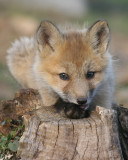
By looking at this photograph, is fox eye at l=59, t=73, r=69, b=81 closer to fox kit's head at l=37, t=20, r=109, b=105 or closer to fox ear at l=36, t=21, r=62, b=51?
fox kit's head at l=37, t=20, r=109, b=105

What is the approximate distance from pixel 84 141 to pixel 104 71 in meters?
1.87

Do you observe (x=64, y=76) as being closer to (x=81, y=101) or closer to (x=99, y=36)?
(x=81, y=101)

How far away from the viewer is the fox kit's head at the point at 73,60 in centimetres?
550

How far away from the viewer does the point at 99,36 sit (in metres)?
6.28

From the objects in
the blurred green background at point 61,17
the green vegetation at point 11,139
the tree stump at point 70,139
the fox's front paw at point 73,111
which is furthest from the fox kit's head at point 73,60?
the blurred green background at point 61,17

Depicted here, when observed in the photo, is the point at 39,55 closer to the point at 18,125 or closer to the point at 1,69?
the point at 18,125

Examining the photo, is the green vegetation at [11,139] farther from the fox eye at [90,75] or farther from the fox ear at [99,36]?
the fox ear at [99,36]

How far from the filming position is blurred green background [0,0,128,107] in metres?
17.0

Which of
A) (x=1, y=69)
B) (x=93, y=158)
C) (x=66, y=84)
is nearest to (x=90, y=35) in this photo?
(x=66, y=84)

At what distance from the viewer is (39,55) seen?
6.36 meters

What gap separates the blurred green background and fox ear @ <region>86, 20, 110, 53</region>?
521 centimetres

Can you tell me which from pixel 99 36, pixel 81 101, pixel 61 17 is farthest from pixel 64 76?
pixel 61 17

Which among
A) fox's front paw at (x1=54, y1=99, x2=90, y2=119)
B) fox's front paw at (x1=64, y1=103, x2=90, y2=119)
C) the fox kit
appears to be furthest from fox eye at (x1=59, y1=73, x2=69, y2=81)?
fox's front paw at (x1=64, y1=103, x2=90, y2=119)

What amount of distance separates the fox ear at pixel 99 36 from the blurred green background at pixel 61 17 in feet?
17.1
